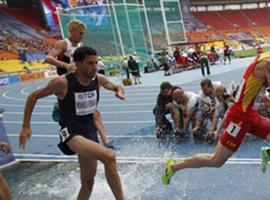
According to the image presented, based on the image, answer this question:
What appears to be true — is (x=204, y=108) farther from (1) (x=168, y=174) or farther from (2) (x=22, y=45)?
(2) (x=22, y=45)

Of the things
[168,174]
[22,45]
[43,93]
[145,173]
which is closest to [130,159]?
[145,173]

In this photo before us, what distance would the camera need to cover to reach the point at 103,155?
394 centimetres

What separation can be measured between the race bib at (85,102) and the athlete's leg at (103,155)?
0.32 meters

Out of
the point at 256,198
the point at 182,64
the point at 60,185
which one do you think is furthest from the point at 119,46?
the point at 256,198

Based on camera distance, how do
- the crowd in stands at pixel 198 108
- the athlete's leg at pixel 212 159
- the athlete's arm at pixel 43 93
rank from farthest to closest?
the crowd in stands at pixel 198 108, the athlete's leg at pixel 212 159, the athlete's arm at pixel 43 93

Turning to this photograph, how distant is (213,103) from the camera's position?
7.39 meters

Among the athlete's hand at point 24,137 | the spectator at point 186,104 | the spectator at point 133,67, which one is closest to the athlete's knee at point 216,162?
the athlete's hand at point 24,137

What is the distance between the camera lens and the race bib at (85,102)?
13.8 ft

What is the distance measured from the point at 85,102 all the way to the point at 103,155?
593mm

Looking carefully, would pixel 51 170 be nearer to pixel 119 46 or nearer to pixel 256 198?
A: pixel 256 198

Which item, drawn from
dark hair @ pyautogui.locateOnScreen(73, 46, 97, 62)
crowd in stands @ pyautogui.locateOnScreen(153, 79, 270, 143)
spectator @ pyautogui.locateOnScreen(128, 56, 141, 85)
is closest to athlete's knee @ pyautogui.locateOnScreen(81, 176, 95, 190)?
dark hair @ pyautogui.locateOnScreen(73, 46, 97, 62)

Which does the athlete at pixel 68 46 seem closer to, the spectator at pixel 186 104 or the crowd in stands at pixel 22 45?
the spectator at pixel 186 104

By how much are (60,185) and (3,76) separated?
2654 cm

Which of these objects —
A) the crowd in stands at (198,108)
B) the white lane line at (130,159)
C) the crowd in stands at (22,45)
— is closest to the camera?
the white lane line at (130,159)
